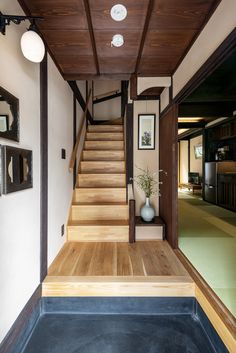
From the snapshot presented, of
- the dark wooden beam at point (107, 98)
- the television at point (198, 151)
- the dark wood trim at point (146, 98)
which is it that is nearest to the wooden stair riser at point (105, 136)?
the dark wood trim at point (146, 98)

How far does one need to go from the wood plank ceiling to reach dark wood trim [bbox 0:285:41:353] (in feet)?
7.66

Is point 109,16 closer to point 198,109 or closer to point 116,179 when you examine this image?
point 116,179

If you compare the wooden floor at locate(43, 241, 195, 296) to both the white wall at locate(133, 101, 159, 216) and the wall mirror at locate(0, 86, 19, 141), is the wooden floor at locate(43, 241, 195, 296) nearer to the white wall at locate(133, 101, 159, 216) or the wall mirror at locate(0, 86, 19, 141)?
the white wall at locate(133, 101, 159, 216)

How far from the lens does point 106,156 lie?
449cm

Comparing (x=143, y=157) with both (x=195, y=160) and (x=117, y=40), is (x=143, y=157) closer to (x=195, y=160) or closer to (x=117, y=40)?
(x=117, y=40)

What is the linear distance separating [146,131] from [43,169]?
213cm

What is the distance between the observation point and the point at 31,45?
1.41 m

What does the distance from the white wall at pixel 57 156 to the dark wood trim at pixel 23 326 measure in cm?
47

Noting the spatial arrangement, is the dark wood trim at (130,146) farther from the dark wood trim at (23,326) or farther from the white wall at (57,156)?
the dark wood trim at (23,326)

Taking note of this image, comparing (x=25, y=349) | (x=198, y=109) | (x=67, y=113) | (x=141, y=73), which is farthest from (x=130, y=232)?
(x=198, y=109)

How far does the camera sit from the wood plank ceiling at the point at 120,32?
1.58 metres

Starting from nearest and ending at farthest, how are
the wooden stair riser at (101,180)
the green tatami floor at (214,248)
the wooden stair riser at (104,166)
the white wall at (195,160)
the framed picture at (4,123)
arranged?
the framed picture at (4,123) → the green tatami floor at (214,248) → the wooden stair riser at (101,180) → the wooden stair riser at (104,166) → the white wall at (195,160)

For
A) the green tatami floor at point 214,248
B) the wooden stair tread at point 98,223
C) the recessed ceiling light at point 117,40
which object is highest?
the recessed ceiling light at point 117,40

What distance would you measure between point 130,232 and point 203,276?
3.77 feet
